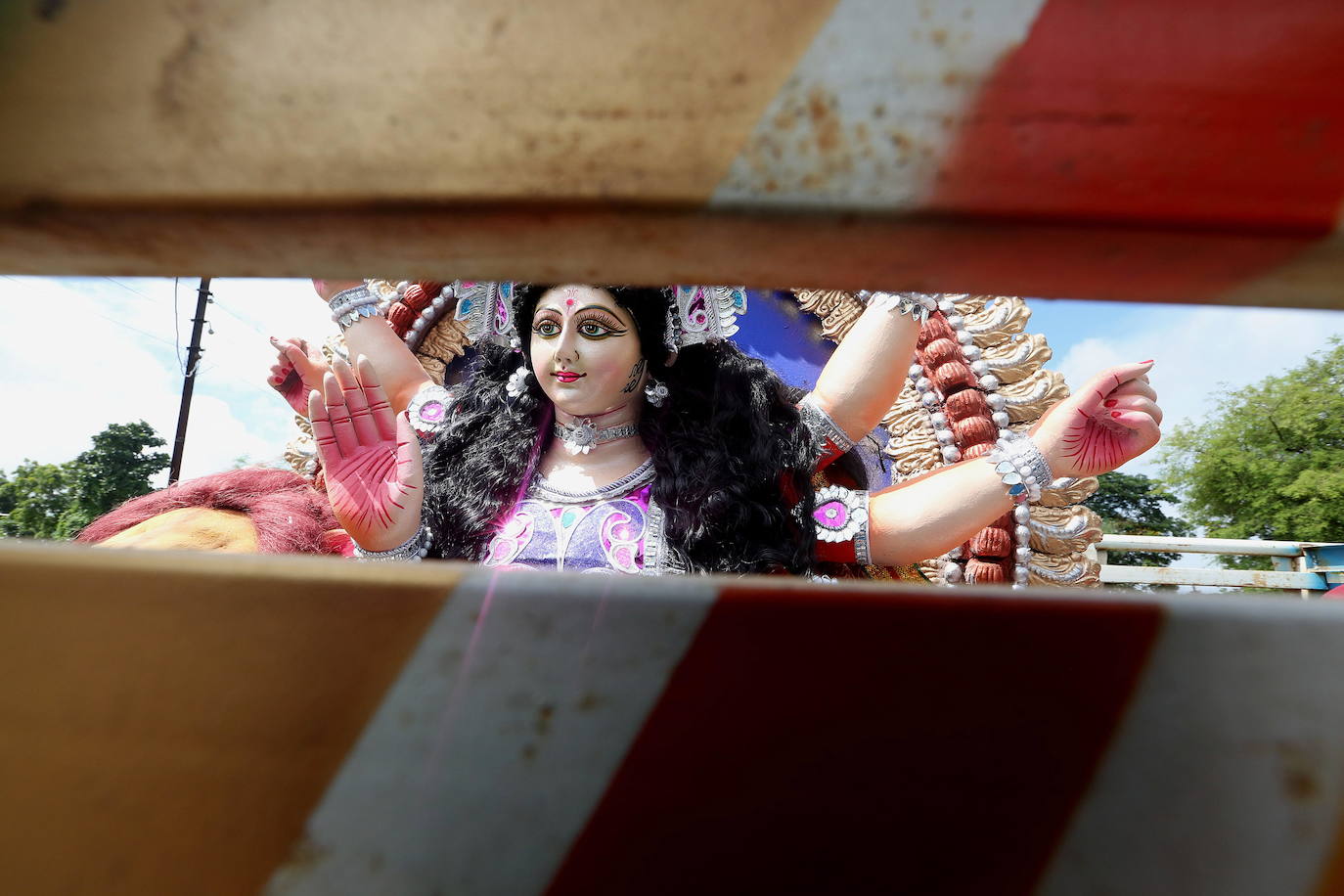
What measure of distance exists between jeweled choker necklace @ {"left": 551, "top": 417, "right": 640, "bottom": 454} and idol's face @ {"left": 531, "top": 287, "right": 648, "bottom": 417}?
6cm

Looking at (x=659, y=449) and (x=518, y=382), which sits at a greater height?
(x=518, y=382)

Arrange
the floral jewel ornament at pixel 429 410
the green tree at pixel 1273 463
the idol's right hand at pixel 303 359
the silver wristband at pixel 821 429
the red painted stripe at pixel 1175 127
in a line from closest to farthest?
1. the red painted stripe at pixel 1175 127
2. the idol's right hand at pixel 303 359
3. the silver wristband at pixel 821 429
4. the floral jewel ornament at pixel 429 410
5. the green tree at pixel 1273 463

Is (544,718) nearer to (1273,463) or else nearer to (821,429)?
(821,429)

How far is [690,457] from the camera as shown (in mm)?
1319

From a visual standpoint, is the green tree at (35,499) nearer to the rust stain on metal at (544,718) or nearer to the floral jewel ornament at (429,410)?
the floral jewel ornament at (429,410)

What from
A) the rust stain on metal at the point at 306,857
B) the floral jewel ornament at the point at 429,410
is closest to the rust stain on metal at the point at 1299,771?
the rust stain on metal at the point at 306,857

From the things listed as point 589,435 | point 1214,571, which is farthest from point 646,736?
point 1214,571

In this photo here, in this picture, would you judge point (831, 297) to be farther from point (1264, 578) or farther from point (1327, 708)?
point (1264, 578)

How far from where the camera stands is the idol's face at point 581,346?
4.10 ft

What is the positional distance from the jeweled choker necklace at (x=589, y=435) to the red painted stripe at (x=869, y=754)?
1.12 metres

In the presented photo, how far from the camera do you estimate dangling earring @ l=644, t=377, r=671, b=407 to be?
4.60 ft

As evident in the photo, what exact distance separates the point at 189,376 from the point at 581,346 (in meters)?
5.67

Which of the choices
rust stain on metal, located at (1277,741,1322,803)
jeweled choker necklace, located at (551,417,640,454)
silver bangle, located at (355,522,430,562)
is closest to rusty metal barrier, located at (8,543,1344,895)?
rust stain on metal, located at (1277,741,1322,803)

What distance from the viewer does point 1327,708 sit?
23cm
